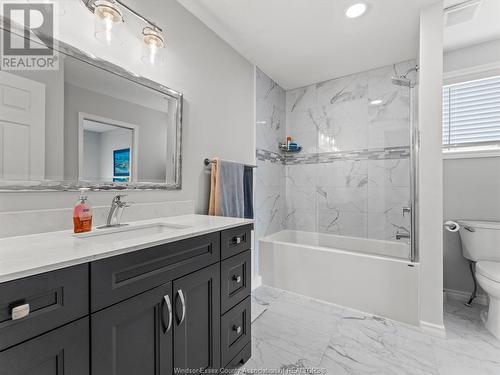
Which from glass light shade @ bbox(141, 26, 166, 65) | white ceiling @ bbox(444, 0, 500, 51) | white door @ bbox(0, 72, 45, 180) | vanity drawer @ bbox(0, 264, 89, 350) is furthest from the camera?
white ceiling @ bbox(444, 0, 500, 51)

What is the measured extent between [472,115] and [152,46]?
2844 mm

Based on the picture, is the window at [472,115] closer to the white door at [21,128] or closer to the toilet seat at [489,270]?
the toilet seat at [489,270]

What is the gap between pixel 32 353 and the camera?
1.98 feet

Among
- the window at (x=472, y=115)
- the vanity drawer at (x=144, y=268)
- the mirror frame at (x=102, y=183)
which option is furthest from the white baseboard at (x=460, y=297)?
the mirror frame at (x=102, y=183)

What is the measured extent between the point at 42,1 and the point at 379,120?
2863 mm

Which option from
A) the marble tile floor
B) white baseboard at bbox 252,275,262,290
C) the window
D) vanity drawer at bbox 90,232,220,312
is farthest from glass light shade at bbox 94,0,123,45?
the window

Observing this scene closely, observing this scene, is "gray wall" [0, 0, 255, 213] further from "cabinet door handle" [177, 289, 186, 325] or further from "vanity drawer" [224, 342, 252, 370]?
"vanity drawer" [224, 342, 252, 370]

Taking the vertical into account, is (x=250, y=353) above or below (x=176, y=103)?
below

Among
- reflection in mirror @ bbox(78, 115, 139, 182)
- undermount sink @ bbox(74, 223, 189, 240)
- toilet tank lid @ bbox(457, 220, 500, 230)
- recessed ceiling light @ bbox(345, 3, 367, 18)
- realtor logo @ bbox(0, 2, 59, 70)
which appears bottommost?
toilet tank lid @ bbox(457, 220, 500, 230)

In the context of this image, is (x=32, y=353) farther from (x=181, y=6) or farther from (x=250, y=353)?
(x=181, y=6)

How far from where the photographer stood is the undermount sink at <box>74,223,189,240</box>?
42.8 inches

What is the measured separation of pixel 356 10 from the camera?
5.74ft

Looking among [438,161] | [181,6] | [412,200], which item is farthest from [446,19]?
[181,6]

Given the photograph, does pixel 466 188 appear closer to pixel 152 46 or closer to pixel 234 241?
pixel 234 241
